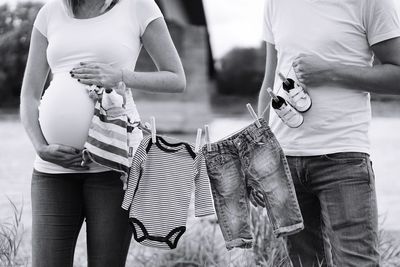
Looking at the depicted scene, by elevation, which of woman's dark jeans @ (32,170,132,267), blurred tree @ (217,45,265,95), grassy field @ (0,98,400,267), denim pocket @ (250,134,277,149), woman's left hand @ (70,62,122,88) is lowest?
blurred tree @ (217,45,265,95)

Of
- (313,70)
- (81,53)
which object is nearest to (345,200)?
(313,70)

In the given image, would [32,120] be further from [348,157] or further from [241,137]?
[348,157]

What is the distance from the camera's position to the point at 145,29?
243 centimetres

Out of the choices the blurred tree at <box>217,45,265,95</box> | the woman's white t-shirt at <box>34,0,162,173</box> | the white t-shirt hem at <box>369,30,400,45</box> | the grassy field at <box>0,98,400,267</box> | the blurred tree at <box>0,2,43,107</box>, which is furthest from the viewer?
the blurred tree at <box>217,45,265,95</box>

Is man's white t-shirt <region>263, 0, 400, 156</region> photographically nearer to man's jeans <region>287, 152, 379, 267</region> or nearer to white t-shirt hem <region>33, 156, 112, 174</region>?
man's jeans <region>287, 152, 379, 267</region>

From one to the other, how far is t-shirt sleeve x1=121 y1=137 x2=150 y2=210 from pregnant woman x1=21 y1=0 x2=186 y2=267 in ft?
0.40

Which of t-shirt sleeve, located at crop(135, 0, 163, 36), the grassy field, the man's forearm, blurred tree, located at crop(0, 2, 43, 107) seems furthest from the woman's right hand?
blurred tree, located at crop(0, 2, 43, 107)

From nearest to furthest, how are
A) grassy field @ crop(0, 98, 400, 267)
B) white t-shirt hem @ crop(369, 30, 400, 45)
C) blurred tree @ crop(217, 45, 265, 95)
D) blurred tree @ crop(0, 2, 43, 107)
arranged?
white t-shirt hem @ crop(369, 30, 400, 45) < grassy field @ crop(0, 98, 400, 267) < blurred tree @ crop(0, 2, 43, 107) < blurred tree @ crop(217, 45, 265, 95)

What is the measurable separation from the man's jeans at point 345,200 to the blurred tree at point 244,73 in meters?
30.2

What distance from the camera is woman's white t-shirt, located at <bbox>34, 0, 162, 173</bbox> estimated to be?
2.38 metres

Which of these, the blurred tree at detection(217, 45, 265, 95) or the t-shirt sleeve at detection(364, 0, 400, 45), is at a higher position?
the t-shirt sleeve at detection(364, 0, 400, 45)

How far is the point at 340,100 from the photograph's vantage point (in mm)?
2270

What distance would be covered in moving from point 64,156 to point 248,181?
2.19ft

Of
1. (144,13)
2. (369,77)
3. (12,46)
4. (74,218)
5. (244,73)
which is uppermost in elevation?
(144,13)
